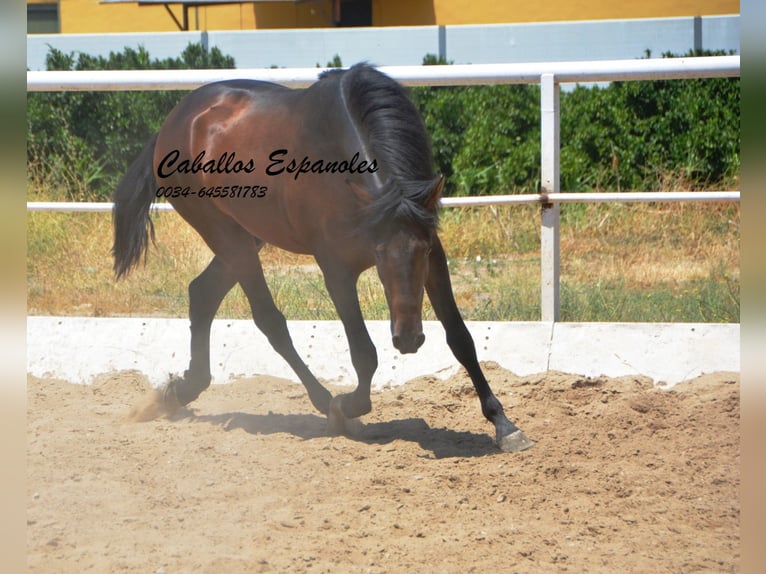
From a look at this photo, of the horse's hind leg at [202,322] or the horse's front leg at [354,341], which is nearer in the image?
the horse's front leg at [354,341]

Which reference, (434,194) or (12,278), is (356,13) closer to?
(434,194)

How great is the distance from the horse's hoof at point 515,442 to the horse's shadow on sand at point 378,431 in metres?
0.05

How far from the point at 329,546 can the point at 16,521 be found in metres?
1.51

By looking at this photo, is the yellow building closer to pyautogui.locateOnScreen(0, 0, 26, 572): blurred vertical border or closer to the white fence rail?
the white fence rail

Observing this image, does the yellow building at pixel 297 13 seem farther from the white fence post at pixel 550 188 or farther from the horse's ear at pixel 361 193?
the horse's ear at pixel 361 193

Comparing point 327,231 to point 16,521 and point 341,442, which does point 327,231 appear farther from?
point 16,521

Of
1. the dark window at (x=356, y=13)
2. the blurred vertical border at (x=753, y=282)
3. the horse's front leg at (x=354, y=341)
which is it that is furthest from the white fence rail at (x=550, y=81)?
the dark window at (x=356, y=13)

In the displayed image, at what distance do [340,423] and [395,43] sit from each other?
39.0ft

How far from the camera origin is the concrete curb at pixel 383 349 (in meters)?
4.47

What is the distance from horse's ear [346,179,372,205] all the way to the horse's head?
6 cm

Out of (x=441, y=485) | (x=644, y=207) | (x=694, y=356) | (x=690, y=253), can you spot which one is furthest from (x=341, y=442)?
(x=644, y=207)

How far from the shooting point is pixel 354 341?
3895 millimetres

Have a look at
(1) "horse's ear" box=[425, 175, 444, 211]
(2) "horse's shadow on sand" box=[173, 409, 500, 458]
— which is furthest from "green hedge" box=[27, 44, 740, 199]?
(1) "horse's ear" box=[425, 175, 444, 211]

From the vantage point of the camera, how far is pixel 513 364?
15.2 ft
